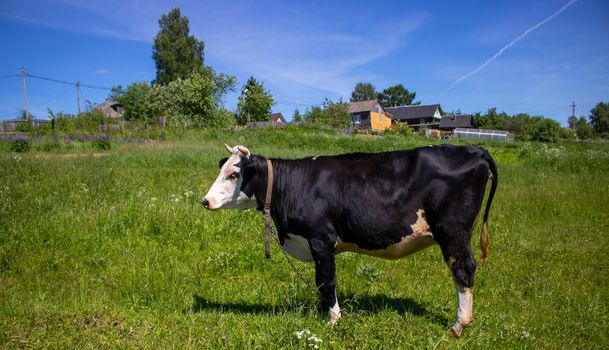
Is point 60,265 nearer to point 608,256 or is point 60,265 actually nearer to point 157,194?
point 157,194

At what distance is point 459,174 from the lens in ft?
13.4

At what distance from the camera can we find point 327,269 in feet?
14.0

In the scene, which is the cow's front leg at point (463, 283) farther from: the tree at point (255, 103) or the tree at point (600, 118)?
the tree at point (600, 118)

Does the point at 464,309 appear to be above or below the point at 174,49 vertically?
below

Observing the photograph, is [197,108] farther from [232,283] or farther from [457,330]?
[457,330]

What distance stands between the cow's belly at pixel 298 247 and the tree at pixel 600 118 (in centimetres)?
10318

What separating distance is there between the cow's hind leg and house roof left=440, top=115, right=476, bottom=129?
90.9 metres

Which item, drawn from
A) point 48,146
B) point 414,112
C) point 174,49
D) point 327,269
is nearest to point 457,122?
point 414,112

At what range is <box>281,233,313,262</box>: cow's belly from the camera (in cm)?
441

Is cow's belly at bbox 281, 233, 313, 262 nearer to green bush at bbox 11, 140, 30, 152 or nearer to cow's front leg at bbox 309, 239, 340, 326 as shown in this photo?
cow's front leg at bbox 309, 239, 340, 326

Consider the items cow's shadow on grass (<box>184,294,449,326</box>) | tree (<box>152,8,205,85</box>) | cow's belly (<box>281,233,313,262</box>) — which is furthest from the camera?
tree (<box>152,8,205,85</box>)

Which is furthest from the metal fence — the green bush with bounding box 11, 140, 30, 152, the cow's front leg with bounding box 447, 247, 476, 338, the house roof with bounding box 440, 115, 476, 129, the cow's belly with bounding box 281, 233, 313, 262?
the cow's belly with bounding box 281, 233, 313, 262

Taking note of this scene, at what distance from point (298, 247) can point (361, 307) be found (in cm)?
114

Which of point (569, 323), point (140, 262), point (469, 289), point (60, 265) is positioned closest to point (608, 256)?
A: point (569, 323)
